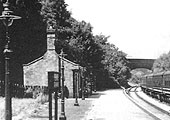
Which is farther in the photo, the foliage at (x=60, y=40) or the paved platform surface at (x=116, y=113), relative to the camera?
the foliage at (x=60, y=40)

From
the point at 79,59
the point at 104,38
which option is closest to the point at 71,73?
the point at 79,59

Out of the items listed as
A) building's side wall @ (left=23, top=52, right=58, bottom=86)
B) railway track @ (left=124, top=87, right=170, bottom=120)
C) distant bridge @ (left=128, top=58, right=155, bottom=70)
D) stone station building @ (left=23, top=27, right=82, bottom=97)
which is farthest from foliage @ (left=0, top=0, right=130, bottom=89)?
distant bridge @ (left=128, top=58, right=155, bottom=70)

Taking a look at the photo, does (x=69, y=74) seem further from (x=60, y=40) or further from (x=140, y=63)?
(x=140, y=63)

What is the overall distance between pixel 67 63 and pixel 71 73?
1.08 meters

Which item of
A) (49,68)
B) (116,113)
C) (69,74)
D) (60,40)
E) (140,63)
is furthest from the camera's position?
(140,63)

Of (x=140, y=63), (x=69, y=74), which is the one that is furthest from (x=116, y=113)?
(x=140, y=63)

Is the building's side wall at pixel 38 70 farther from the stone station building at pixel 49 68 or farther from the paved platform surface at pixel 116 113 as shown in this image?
the paved platform surface at pixel 116 113

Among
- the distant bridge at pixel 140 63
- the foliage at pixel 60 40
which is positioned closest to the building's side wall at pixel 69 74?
the foliage at pixel 60 40

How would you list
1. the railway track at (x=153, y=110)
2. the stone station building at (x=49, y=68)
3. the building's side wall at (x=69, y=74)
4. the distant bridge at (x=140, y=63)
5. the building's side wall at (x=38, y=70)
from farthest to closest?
the distant bridge at (x=140, y=63) → the building's side wall at (x=38, y=70) → the stone station building at (x=49, y=68) → the building's side wall at (x=69, y=74) → the railway track at (x=153, y=110)

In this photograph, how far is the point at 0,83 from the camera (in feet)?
114

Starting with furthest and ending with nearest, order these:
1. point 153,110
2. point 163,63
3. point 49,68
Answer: point 163,63
point 49,68
point 153,110

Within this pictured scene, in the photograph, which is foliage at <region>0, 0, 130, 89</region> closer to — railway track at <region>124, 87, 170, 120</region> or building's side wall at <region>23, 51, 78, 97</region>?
building's side wall at <region>23, 51, 78, 97</region>

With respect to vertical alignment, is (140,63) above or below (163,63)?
above

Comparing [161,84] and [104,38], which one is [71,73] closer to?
[161,84]
